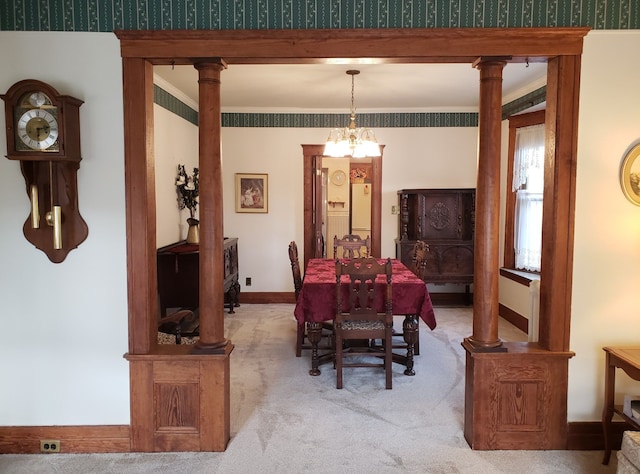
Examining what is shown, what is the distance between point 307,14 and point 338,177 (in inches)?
277

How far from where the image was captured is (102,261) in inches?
109

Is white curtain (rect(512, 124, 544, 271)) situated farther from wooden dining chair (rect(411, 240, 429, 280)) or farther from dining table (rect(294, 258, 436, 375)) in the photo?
dining table (rect(294, 258, 436, 375))

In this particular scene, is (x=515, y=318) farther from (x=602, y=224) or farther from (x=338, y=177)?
(x=338, y=177)

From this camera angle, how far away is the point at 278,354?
180 inches

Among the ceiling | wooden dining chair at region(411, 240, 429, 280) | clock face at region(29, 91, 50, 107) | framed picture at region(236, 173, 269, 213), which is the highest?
the ceiling

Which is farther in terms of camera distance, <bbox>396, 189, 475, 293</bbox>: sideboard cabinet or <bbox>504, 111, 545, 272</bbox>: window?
<bbox>396, 189, 475, 293</bbox>: sideboard cabinet

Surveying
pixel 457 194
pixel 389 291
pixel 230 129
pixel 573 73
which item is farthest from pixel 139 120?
pixel 457 194

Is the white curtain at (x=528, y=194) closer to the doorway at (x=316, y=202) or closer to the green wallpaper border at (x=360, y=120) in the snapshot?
the green wallpaper border at (x=360, y=120)

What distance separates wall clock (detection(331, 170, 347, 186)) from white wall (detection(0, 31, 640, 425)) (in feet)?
23.2

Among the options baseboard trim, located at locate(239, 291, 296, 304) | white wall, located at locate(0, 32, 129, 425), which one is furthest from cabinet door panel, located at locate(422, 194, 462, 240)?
white wall, located at locate(0, 32, 129, 425)

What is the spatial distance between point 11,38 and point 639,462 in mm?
3824

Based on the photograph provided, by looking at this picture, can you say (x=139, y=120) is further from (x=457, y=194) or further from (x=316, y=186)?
(x=457, y=194)

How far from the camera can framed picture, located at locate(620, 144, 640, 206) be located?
2717mm

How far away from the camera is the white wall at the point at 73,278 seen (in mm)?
2678
